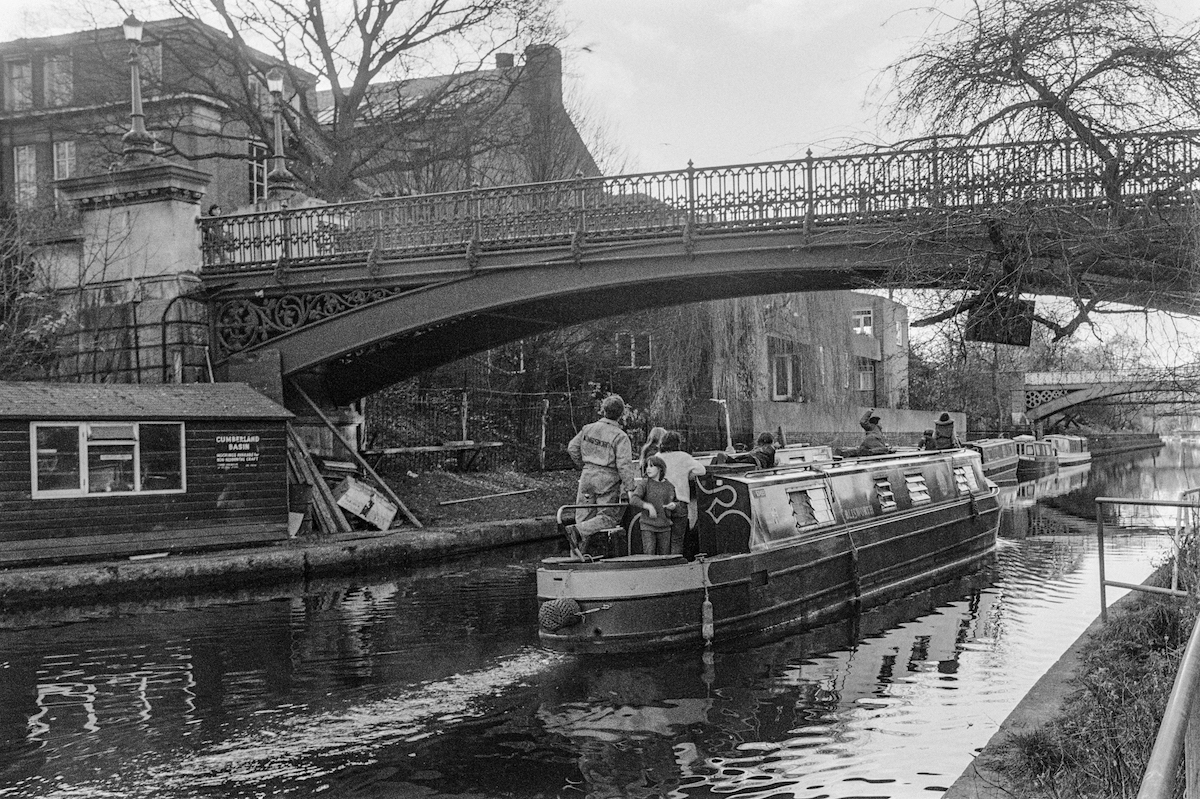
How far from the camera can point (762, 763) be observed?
7125mm

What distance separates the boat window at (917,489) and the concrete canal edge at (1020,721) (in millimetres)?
7228

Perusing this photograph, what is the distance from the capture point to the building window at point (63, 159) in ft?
117

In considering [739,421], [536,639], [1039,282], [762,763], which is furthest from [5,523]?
[739,421]

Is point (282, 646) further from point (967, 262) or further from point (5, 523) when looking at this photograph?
point (967, 262)

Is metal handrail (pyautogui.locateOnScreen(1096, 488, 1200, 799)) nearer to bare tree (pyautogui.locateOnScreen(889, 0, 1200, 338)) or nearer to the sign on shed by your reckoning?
bare tree (pyautogui.locateOnScreen(889, 0, 1200, 338))

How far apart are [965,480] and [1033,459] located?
91.3 feet

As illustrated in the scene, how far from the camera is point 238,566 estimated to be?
14820mm

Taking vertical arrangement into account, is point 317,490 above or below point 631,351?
below

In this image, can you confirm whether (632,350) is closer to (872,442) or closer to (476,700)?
(872,442)

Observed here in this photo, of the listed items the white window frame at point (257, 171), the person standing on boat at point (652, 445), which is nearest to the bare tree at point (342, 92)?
the white window frame at point (257, 171)

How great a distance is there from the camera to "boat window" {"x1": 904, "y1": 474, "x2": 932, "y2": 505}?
15750 mm

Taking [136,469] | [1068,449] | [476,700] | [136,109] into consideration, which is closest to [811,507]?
[476,700]

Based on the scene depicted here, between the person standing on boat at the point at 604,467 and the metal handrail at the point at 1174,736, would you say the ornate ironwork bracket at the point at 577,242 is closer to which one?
the person standing on boat at the point at 604,467

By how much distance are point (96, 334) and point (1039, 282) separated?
622 inches
